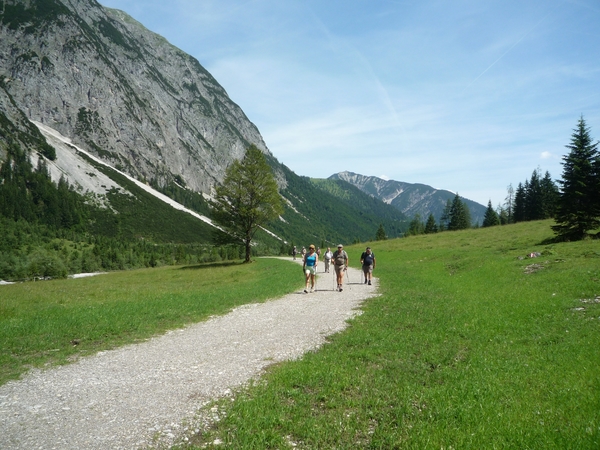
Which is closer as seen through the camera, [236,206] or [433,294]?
[433,294]

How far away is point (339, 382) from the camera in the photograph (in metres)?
8.02

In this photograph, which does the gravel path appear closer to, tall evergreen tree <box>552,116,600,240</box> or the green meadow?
the green meadow

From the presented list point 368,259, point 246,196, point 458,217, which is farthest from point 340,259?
point 458,217

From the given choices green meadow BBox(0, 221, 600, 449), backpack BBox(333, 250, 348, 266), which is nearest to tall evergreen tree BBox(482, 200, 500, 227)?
green meadow BBox(0, 221, 600, 449)

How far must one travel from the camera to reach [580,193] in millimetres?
38375

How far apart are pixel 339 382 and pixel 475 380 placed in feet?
10.4

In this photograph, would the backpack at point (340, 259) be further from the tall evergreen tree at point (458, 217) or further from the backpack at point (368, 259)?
the tall evergreen tree at point (458, 217)

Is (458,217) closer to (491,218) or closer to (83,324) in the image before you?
(491,218)

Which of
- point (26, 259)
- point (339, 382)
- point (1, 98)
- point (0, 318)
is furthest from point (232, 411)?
point (1, 98)

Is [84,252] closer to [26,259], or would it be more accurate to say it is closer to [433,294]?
[26,259]

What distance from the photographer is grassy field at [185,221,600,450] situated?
5.84m

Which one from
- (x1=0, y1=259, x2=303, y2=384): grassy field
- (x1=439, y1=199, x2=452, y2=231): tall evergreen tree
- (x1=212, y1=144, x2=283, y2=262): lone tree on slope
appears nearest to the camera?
(x1=0, y1=259, x2=303, y2=384): grassy field

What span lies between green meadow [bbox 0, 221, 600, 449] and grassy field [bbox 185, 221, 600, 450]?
3 cm

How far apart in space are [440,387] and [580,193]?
4211 centimetres
